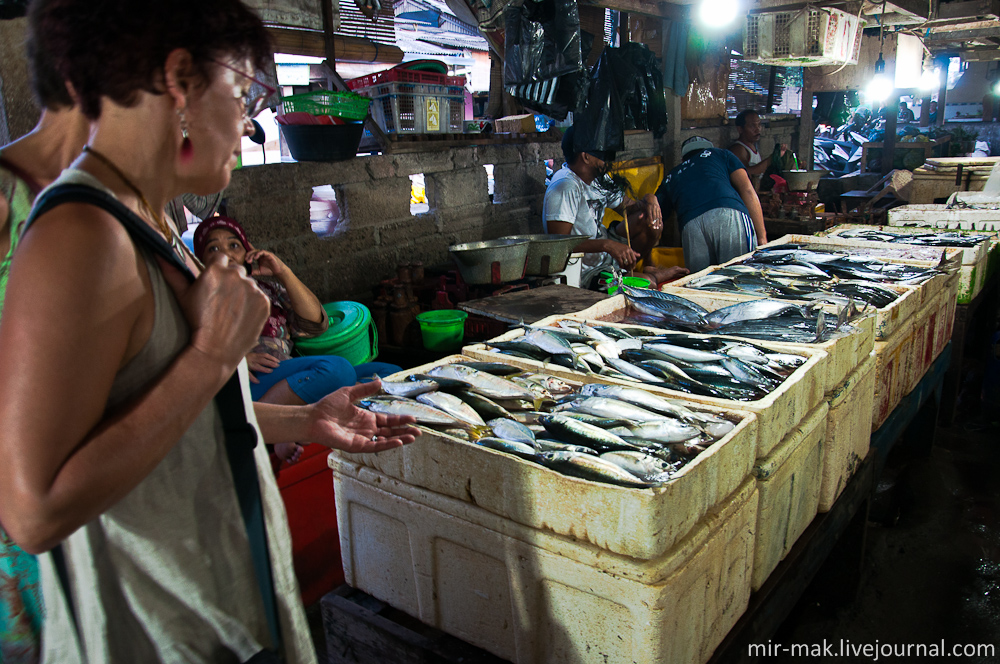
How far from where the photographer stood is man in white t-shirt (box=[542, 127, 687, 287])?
5.86 m

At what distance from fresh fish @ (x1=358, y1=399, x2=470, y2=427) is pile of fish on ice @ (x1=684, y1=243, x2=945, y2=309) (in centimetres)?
195

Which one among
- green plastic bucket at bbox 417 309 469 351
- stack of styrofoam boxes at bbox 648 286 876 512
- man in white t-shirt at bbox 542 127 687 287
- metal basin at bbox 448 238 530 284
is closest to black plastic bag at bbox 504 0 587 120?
man in white t-shirt at bbox 542 127 687 287

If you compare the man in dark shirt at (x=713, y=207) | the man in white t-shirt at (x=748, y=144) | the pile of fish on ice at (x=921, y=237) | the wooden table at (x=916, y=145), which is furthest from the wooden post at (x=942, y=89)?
the pile of fish on ice at (x=921, y=237)

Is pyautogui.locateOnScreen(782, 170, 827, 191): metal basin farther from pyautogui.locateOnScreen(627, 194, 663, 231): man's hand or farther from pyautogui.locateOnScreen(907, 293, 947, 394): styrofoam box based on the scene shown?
pyautogui.locateOnScreen(907, 293, 947, 394): styrofoam box

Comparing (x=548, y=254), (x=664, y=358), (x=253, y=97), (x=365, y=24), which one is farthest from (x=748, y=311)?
(x=365, y=24)

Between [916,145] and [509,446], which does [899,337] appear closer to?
[509,446]

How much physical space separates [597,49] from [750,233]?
265 centimetres

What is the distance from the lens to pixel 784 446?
2.05 m

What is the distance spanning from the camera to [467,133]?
612cm

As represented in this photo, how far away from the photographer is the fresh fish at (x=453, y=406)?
73.3 inches

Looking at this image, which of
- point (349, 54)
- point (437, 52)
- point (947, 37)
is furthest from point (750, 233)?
point (947, 37)

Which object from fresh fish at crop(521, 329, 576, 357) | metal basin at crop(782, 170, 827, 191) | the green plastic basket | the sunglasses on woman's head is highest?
the green plastic basket

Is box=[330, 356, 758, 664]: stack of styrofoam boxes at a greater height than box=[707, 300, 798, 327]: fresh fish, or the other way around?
box=[707, 300, 798, 327]: fresh fish

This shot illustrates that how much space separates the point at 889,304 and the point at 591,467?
2.34m
